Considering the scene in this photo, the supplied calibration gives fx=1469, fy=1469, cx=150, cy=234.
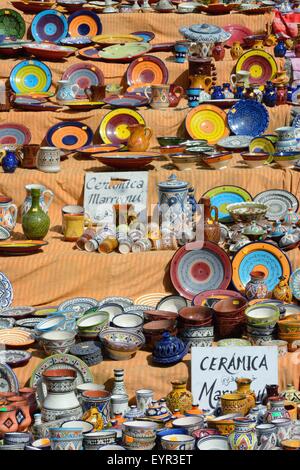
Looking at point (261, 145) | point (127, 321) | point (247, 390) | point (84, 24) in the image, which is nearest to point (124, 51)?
point (84, 24)

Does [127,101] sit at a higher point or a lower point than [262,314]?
higher

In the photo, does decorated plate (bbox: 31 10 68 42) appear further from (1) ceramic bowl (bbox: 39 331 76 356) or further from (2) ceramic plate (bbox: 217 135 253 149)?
(1) ceramic bowl (bbox: 39 331 76 356)

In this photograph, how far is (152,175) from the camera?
10953mm

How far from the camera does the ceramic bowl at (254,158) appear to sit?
1102 cm

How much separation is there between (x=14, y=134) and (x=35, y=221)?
5.13 ft

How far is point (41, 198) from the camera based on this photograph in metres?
10.6

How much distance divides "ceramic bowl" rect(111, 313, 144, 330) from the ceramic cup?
190cm

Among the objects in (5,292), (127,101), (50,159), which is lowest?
(5,292)

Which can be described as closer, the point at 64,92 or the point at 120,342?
the point at 120,342

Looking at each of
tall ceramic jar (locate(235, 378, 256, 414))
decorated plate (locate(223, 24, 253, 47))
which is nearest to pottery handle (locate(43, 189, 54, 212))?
tall ceramic jar (locate(235, 378, 256, 414))

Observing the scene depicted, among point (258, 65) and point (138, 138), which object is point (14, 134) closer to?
point (138, 138)

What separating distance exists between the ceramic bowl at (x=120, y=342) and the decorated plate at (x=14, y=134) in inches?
111

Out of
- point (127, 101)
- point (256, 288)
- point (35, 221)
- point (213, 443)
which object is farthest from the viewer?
point (127, 101)
